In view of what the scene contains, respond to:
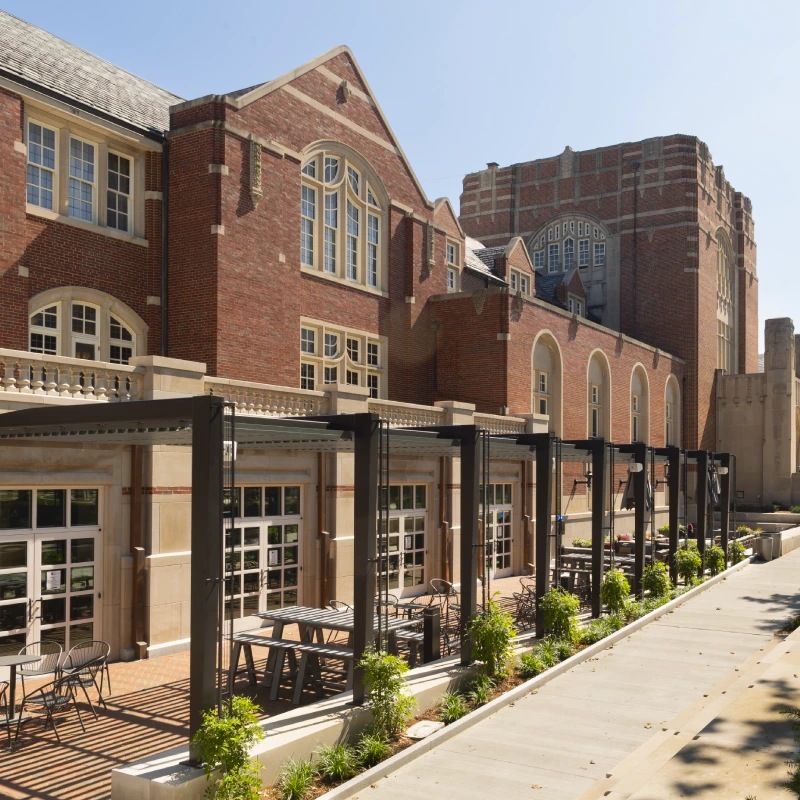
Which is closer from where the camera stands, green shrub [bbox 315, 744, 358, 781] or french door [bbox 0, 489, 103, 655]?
green shrub [bbox 315, 744, 358, 781]

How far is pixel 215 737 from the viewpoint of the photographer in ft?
25.5

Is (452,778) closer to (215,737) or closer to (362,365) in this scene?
(215,737)

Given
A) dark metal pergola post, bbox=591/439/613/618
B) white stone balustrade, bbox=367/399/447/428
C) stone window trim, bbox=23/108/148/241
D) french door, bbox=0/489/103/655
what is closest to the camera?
french door, bbox=0/489/103/655

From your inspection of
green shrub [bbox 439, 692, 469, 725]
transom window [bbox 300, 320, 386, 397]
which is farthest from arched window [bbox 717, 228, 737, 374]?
green shrub [bbox 439, 692, 469, 725]

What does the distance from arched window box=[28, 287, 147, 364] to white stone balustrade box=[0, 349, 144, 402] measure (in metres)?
3.74

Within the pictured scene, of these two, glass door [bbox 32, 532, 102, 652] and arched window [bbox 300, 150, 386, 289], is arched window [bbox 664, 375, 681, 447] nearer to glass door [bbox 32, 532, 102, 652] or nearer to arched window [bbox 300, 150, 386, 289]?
arched window [bbox 300, 150, 386, 289]

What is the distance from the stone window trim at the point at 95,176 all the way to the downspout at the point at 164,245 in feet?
1.51

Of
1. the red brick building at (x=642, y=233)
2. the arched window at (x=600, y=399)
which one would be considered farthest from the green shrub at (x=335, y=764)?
the red brick building at (x=642, y=233)

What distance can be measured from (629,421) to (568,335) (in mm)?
7840

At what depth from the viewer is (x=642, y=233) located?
150 feet

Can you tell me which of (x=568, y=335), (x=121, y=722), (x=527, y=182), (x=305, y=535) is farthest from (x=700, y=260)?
(x=121, y=722)

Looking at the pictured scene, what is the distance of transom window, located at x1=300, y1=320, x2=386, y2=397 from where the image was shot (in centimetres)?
2464

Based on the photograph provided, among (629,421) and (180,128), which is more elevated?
(180,128)

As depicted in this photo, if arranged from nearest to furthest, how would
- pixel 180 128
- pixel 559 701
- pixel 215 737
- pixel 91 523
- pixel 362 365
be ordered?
pixel 215 737 → pixel 559 701 → pixel 91 523 → pixel 180 128 → pixel 362 365
